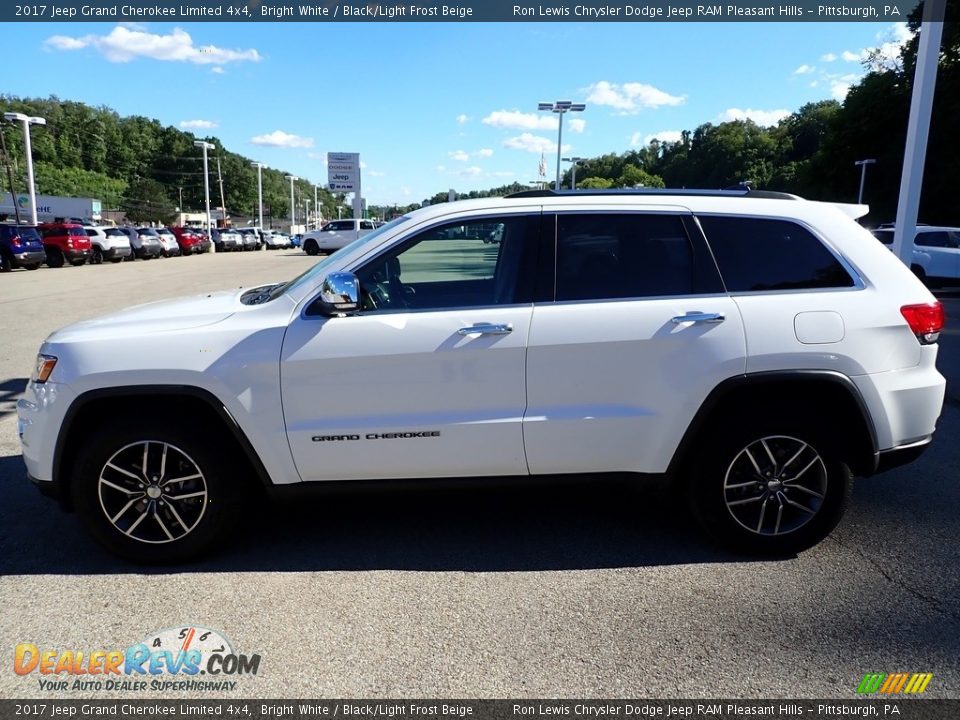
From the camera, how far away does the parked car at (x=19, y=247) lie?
24609mm

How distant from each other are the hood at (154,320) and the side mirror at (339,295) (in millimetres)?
547

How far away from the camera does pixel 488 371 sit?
11.1 feet

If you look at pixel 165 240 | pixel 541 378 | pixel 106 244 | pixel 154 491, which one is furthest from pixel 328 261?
pixel 165 240

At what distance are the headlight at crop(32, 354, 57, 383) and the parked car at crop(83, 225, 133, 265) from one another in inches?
1273

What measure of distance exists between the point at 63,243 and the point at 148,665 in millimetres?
30995

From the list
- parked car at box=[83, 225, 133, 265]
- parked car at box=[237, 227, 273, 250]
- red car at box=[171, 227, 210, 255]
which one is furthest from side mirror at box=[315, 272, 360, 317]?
parked car at box=[237, 227, 273, 250]

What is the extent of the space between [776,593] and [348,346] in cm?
230

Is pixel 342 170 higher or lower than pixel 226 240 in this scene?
higher

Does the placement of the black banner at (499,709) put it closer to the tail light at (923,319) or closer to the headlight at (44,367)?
the headlight at (44,367)

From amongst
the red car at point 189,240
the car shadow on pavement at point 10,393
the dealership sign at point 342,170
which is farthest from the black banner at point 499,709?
the red car at point 189,240

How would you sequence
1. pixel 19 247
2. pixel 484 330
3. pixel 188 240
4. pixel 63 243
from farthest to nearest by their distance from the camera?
pixel 188 240, pixel 63 243, pixel 19 247, pixel 484 330

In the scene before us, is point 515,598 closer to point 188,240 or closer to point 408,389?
point 408,389

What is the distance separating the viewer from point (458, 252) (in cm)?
403

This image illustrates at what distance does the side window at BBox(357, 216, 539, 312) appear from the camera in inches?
139
